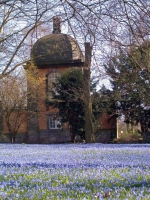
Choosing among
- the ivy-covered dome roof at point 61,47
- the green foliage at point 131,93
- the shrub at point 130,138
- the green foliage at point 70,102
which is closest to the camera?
the ivy-covered dome roof at point 61,47

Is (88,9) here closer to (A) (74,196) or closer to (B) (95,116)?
(A) (74,196)

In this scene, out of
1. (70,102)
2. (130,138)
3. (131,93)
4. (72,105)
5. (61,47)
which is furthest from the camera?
(130,138)

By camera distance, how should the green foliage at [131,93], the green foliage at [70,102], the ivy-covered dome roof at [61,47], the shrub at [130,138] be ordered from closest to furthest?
1. the ivy-covered dome roof at [61,47]
2. the green foliage at [131,93]
3. the green foliage at [70,102]
4. the shrub at [130,138]

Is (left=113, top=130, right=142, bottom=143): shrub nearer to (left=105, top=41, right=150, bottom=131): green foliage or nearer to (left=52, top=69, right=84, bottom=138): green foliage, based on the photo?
(left=105, top=41, right=150, bottom=131): green foliage

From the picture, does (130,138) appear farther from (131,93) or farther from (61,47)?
(61,47)

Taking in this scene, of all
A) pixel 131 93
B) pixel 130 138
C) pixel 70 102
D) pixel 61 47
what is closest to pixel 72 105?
pixel 70 102

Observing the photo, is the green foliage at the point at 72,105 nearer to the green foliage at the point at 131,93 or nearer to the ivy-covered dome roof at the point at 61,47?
the green foliage at the point at 131,93

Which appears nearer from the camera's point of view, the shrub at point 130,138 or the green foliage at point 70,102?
the green foliage at point 70,102

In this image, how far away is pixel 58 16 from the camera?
940cm

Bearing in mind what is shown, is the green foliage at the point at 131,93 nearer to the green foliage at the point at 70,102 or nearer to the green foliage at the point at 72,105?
the green foliage at the point at 72,105

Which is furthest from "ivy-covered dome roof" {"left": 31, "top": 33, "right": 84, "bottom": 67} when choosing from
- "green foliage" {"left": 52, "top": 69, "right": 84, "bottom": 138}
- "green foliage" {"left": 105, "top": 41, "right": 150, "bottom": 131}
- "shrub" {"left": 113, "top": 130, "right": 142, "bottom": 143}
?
"shrub" {"left": 113, "top": 130, "right": 142, "bottom": 143}

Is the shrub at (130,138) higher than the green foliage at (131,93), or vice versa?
the green foliage at (131,93)

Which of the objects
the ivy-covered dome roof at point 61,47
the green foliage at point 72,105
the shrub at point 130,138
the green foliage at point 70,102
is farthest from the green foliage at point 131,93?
the ivy-covered dome roof at point 61,47

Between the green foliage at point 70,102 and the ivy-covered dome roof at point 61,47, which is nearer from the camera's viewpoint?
the ivy-covered dome roof at point 61,47
